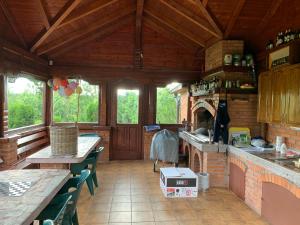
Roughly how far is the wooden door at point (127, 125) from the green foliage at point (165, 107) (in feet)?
1.83

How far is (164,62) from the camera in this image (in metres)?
7.30

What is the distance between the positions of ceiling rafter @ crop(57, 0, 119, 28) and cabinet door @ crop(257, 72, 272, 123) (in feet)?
10.9

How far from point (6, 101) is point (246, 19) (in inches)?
190

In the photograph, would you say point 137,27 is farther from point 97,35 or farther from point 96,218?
point 96,218

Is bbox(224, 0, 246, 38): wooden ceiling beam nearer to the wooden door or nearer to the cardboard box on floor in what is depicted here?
the cardboard box on floor

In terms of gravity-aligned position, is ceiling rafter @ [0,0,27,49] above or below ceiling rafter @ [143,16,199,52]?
below

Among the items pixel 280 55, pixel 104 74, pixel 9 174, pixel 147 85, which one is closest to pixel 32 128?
pixel 104 74

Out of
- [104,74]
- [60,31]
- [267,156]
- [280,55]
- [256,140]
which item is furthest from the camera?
[104,74]

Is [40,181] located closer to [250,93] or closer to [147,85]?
[250,93]

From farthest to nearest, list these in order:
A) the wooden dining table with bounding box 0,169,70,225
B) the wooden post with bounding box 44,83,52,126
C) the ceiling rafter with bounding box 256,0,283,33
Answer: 1. the wooden post with bounding box 44,83,52,126
2. the ceiling rafter with bounding box 256,0,283,33
3. the wooden dining table with bounding box 0,169,70,225

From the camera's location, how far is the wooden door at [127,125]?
24.1ft

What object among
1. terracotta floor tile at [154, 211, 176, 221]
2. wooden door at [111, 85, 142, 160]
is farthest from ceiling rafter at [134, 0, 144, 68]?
terracotta floor tile at [154, 211, 176, 221]

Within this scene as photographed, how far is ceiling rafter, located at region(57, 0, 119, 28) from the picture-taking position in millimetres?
5270

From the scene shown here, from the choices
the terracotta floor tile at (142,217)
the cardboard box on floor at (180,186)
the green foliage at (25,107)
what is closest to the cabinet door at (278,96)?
the cardboard box on floor at (180,186)
